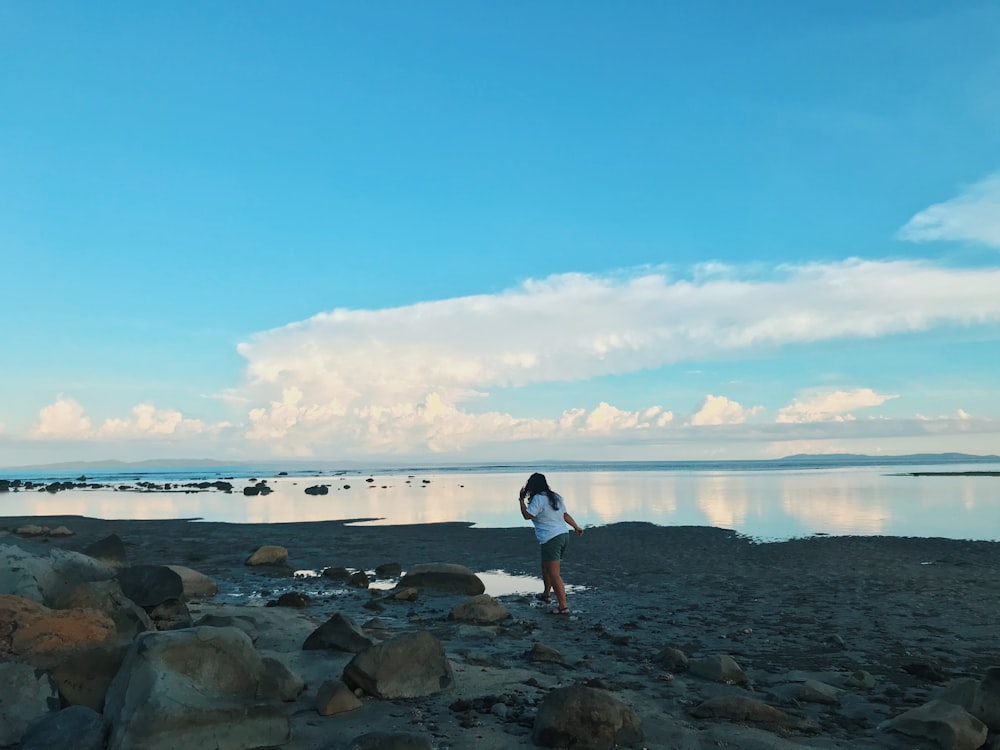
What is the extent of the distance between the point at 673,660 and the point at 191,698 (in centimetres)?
585

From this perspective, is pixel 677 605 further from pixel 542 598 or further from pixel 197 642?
pixel 197 642

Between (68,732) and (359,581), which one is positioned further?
(359,581)

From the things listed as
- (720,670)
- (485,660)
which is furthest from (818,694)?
(485,660)

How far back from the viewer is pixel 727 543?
80.8ft

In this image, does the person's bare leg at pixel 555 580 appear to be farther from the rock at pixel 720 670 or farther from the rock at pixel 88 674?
the rock at pixel 88 674

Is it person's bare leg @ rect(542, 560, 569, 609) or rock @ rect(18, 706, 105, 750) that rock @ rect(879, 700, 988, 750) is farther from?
rock @ rect(18, 706, 105, 750)

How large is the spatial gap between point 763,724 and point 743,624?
5.50m

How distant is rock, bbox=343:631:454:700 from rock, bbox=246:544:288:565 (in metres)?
13.7

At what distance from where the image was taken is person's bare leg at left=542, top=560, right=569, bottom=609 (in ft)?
44.1

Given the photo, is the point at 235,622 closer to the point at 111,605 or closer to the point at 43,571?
the point at 111,605

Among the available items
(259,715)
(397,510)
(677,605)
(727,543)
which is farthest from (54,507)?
(259,715)

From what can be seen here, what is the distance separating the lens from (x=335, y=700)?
23.7 feet

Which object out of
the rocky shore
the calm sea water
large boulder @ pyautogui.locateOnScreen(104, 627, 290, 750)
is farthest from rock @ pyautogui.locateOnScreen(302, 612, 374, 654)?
the calm sea water

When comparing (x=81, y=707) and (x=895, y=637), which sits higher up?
(x=81, y=707)
